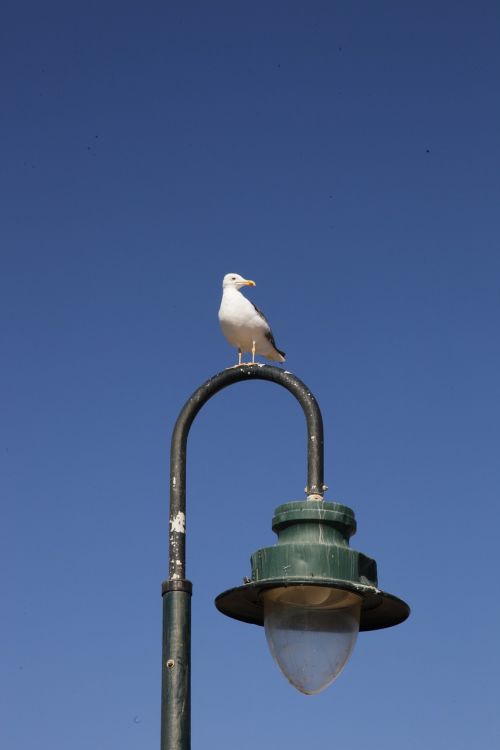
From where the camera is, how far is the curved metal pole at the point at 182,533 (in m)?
5.97

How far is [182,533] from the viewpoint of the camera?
20.8 ft

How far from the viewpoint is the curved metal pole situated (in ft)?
19.6

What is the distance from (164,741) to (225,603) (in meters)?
0.85

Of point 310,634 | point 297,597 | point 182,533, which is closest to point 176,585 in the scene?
point 182,533

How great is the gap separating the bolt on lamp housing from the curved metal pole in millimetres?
228

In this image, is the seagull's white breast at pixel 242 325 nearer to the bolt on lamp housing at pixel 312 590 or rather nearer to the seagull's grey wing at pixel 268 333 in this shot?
the seagull's grey wing at pixel 268 333

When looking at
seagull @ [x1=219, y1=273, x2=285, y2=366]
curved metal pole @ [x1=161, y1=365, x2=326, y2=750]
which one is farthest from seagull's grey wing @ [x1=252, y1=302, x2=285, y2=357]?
curved metal pole @ [x1=161, y1=365, x2=326, y2=750]

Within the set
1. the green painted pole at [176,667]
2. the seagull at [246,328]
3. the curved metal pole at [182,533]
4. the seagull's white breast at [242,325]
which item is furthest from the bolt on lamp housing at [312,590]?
the seagull's white breast at [242,325]

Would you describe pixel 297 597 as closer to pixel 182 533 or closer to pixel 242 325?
pixel 182 533

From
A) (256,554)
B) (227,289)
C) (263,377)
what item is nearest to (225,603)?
(256,554)

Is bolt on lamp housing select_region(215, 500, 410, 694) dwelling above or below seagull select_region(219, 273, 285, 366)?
below

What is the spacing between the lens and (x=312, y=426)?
22.0 ft

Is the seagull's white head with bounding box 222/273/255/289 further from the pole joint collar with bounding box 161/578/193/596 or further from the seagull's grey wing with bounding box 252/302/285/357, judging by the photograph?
the pole joint collar with bounding box 161/578/193/596

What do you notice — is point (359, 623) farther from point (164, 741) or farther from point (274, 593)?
point (164, 741)
